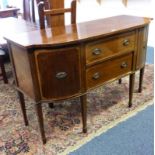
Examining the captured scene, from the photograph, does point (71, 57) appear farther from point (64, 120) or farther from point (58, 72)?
point (64, 120)

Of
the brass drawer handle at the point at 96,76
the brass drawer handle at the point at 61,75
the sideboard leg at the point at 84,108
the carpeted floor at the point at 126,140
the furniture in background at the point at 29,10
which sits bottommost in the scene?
the carpeted floor at the point at 126,140

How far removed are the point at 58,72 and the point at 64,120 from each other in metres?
0.69

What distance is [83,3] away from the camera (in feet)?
16.1

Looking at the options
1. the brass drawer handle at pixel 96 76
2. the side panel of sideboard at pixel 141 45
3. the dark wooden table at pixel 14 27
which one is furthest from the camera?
the dark wooden table at pixel 14 27

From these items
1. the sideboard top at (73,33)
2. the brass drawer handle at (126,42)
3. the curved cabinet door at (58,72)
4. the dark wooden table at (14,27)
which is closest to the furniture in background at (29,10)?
the dark wooden table at (14,27)

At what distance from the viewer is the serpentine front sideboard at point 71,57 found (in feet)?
4.78

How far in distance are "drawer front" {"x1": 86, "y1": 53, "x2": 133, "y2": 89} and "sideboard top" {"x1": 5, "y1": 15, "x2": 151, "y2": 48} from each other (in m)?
0.25

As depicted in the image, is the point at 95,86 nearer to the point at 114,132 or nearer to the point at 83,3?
the point at 114,132

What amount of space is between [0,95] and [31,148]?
3.54 ft

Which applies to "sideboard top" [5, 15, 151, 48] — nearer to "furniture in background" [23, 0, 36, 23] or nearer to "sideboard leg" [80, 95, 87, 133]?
"sideboard leg" [80, 95, 87, 133]

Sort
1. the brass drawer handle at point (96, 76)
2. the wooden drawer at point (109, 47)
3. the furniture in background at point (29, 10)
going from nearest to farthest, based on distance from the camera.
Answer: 1. the wooden drawer at point (109, 47)
2. the brass drawer handle at point (96, 76)
3. the furniture in background at point (29, 10)

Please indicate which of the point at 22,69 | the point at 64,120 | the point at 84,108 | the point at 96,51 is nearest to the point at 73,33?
the point at 96,51

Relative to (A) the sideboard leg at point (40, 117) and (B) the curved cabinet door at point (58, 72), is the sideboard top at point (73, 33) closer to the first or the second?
(B) the curved cabinet door at point (58, 72)

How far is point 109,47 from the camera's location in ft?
5.59
